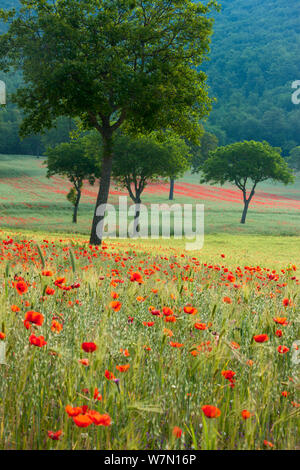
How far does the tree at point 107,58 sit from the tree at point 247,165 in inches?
1296

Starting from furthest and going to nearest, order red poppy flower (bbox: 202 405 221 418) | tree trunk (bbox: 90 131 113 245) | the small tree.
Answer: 1. the small tree
2. tree trunk (bbox: 90 131 113 245)
3. red poppy flower (bbox: 202 405 221 418)

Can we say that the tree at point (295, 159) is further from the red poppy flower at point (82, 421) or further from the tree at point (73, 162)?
the red poppy flower at point (82, 421)

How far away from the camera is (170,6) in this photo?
1912cm

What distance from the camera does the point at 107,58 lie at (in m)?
17.9

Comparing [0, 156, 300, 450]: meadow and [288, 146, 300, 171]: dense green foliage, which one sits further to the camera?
[288, 146, 300, 171]: dense green foliage

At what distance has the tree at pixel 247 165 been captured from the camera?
51375mm

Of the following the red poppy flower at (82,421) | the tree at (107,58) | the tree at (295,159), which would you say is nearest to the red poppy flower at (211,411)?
the red poppy flower at (82,421)

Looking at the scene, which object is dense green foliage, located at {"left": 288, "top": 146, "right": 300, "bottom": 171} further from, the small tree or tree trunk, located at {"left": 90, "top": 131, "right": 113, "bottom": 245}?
tree trunk, located at {"left": 90, "top": 131, "right": 113, "bottom": 245}

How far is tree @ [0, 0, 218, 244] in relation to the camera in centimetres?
1741

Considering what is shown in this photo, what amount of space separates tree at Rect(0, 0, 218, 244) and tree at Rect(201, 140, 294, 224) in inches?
1296

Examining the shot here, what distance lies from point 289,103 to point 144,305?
190 metres

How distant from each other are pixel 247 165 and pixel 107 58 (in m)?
36.5

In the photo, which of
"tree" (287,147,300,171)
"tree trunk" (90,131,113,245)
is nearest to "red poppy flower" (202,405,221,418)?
"tree trunk" (90,131,113,245)
